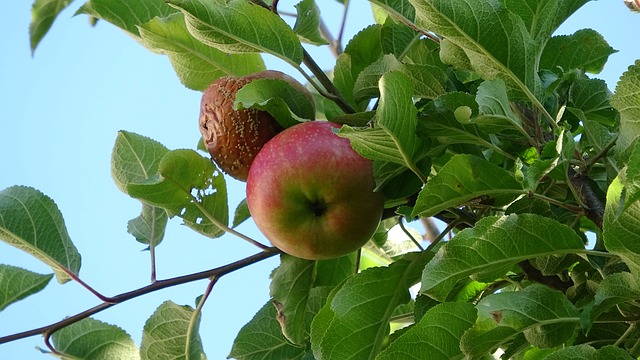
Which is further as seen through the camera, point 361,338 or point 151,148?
point 151,148

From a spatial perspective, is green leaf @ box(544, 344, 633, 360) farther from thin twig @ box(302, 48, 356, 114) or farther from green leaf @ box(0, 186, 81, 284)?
green leaf @ box(0, 186, 81, 284)

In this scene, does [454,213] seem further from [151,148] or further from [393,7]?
[151,148]

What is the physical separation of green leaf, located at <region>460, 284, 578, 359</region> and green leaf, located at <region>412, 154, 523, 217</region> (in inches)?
3.4

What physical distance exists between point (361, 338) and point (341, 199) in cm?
13

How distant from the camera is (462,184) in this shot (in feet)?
2.18

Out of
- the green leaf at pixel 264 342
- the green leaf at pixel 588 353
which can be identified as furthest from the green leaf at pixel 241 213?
the green leaf at pixel 588 353

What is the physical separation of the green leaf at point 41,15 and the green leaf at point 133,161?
385mm

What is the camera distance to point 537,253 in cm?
67

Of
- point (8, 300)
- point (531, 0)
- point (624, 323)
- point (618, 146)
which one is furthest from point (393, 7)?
point (8, 300)

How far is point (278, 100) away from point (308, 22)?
7.1 inches

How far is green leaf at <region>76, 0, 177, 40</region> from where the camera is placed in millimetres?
845

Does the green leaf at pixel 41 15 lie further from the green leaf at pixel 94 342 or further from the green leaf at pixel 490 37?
the green leaf at pixel 490 37

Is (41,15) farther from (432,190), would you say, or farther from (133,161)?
(432,190)

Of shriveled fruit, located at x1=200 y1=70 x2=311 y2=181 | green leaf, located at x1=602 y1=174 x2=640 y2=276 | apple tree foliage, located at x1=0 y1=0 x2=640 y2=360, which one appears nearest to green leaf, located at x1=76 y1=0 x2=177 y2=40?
apple tree foliage, located at x1=0 y1=0 x2=640 y2=360
